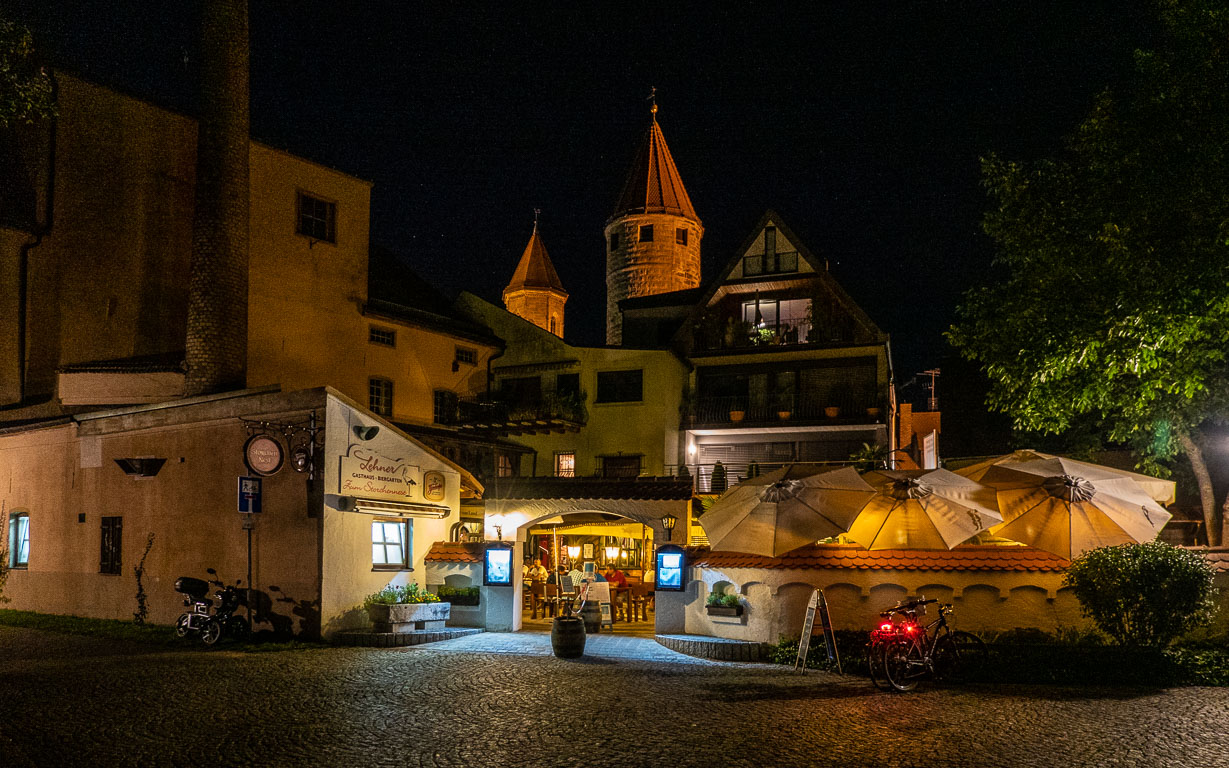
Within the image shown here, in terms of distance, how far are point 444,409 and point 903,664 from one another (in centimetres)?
2371

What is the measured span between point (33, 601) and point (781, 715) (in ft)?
64.9

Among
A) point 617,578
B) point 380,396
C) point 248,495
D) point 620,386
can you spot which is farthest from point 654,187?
point 248,495

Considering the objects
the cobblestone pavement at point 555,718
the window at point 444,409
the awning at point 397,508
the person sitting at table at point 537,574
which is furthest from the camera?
the window at point 444,409

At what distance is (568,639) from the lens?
1625 centimetres

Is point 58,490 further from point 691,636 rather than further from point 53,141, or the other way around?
point 691,636

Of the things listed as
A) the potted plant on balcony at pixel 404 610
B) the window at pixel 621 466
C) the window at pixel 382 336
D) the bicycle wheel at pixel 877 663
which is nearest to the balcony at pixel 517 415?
the window at pixel 621 466

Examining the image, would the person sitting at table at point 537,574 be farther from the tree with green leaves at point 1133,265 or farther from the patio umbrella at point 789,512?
the tree with green leaves at point 1133,265

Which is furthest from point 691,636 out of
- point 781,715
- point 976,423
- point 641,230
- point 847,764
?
point 976,423

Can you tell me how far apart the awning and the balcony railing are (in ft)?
58.5

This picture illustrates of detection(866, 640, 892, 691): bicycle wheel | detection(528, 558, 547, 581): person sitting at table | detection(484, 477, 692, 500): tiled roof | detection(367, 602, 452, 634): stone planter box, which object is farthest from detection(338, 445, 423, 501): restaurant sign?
detection(866, 640, 892, 691): bicycle wheel

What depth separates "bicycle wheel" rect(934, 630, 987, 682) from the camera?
13602mm

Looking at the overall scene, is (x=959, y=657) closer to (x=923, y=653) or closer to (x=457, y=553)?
(x=923, y=653)

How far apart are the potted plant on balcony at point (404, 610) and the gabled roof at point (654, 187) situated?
119 feet

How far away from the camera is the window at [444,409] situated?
112 feet
